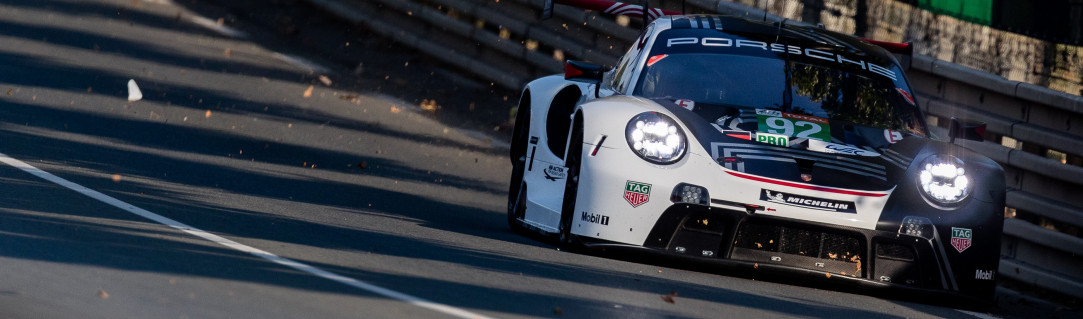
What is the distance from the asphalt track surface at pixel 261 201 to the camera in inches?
250

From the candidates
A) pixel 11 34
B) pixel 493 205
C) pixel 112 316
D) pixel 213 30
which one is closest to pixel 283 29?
pixel 213 30

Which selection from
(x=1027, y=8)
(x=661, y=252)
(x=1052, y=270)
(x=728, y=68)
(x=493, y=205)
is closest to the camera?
(x=661, y=252)

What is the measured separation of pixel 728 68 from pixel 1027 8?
14.7 feet

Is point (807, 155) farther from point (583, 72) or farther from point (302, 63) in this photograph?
point (302, 63)

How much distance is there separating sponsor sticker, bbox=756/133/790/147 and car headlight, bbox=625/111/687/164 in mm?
404

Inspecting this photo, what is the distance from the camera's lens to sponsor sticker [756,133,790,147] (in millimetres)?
7551

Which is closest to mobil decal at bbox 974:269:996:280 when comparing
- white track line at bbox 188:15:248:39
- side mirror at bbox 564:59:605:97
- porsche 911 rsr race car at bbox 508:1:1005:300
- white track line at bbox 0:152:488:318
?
porsche 911 rsr race car at bbox 508:1:1005:300

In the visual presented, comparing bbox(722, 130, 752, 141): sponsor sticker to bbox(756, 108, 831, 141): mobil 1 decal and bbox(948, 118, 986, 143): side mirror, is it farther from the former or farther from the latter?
bbox(948, 118, 986, 143): side mirror

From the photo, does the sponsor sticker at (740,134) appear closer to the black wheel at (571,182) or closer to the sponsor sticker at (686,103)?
the sponsor sticker at (686,103)

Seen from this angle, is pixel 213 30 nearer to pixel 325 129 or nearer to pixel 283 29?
pixel 283 29

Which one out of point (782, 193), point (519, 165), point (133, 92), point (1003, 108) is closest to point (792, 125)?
point (782, 193)

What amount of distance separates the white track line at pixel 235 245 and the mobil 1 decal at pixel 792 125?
222cm

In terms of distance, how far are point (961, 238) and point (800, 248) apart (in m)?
0.78

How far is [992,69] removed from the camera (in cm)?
1227
